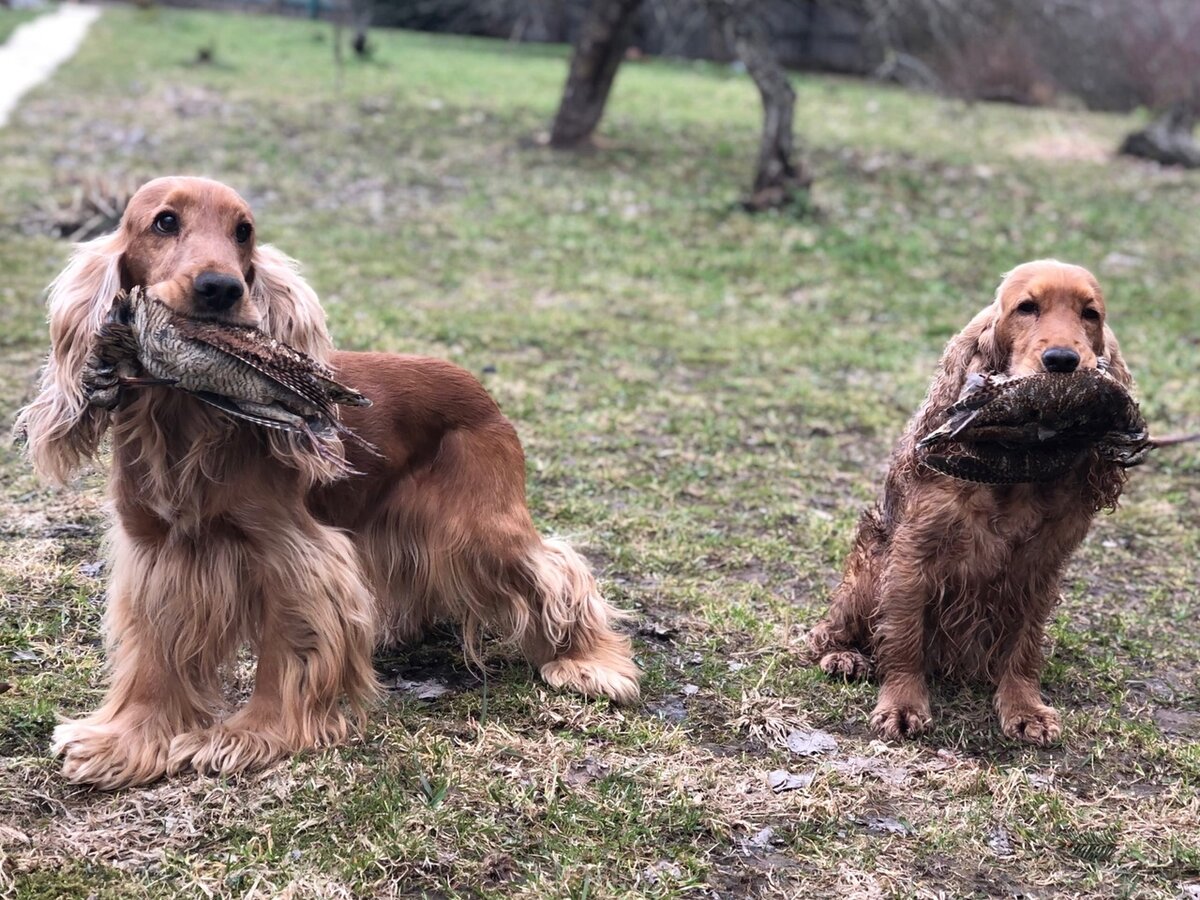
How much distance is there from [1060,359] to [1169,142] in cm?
1514

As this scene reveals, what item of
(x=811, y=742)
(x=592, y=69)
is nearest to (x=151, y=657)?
(x=811, y=742)

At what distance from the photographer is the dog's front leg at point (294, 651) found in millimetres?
3438

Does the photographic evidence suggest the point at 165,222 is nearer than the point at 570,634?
Yes

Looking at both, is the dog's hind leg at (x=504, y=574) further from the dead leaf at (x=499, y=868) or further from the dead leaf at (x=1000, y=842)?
the dead leaf at (x=1000, y=842)

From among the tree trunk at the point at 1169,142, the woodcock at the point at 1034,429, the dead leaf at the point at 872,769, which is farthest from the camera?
the tree trunk at the point at 1169,142

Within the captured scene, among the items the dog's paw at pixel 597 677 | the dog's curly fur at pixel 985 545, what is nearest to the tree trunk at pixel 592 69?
the dog's curly fur at pixel 985 545

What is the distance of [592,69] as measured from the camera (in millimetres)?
14062

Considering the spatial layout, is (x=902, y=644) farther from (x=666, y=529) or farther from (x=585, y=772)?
(x=666, y=529)

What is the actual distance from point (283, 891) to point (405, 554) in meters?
1.29

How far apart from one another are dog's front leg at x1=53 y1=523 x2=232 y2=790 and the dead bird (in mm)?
474

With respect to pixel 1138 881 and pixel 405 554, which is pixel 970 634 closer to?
pixel 1138 881

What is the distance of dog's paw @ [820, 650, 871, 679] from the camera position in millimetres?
4277

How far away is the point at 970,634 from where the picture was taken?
13.6 ft

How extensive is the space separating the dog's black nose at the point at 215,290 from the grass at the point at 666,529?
1.30 m
